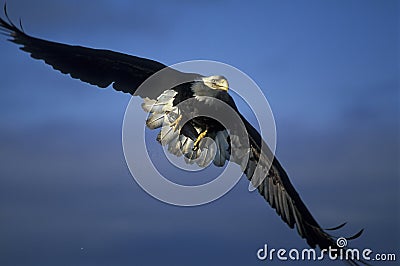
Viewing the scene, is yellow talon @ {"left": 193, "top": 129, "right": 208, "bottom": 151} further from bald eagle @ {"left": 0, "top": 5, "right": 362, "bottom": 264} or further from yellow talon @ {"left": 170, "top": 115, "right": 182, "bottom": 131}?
yellow talon @ {"left": 170, "top": 115, "right": 182, "bottom": 131}

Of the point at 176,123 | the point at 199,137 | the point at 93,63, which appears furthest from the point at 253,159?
the point at 93,63

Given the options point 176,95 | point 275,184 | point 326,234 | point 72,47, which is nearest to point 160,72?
point 176,95

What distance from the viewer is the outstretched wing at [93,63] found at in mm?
7270

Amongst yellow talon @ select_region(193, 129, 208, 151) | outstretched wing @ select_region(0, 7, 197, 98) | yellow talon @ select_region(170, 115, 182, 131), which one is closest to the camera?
outstretched wing @ select_region(0, 7, 197, 98)

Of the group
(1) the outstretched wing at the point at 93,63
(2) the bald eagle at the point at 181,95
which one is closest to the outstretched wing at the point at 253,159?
(2) the bald eagle at the point at 181,95

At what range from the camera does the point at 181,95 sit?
7.59 metres

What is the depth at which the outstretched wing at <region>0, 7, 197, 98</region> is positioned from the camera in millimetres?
7270

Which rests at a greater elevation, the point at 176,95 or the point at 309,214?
the point at 176,95

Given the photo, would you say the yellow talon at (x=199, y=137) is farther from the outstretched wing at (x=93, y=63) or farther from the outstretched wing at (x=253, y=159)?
the outstretched wing at (x=93, y=63)

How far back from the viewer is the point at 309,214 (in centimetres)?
759

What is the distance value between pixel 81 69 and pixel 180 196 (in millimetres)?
1529

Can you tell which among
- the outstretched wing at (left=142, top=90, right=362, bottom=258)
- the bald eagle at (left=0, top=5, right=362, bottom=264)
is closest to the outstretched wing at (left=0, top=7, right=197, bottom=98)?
the bald eagle at (left=0, top=5, right=362, bottom=264)

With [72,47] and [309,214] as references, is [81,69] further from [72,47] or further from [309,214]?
[309,214]

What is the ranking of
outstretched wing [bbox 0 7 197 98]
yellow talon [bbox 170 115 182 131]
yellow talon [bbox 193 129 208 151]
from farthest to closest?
1. yellow talon [bbox 193 129 208 151]
2. yellow talon [bbox 170 115 182 131]
3. outstretched wing [bbox 0 7 197 98]
